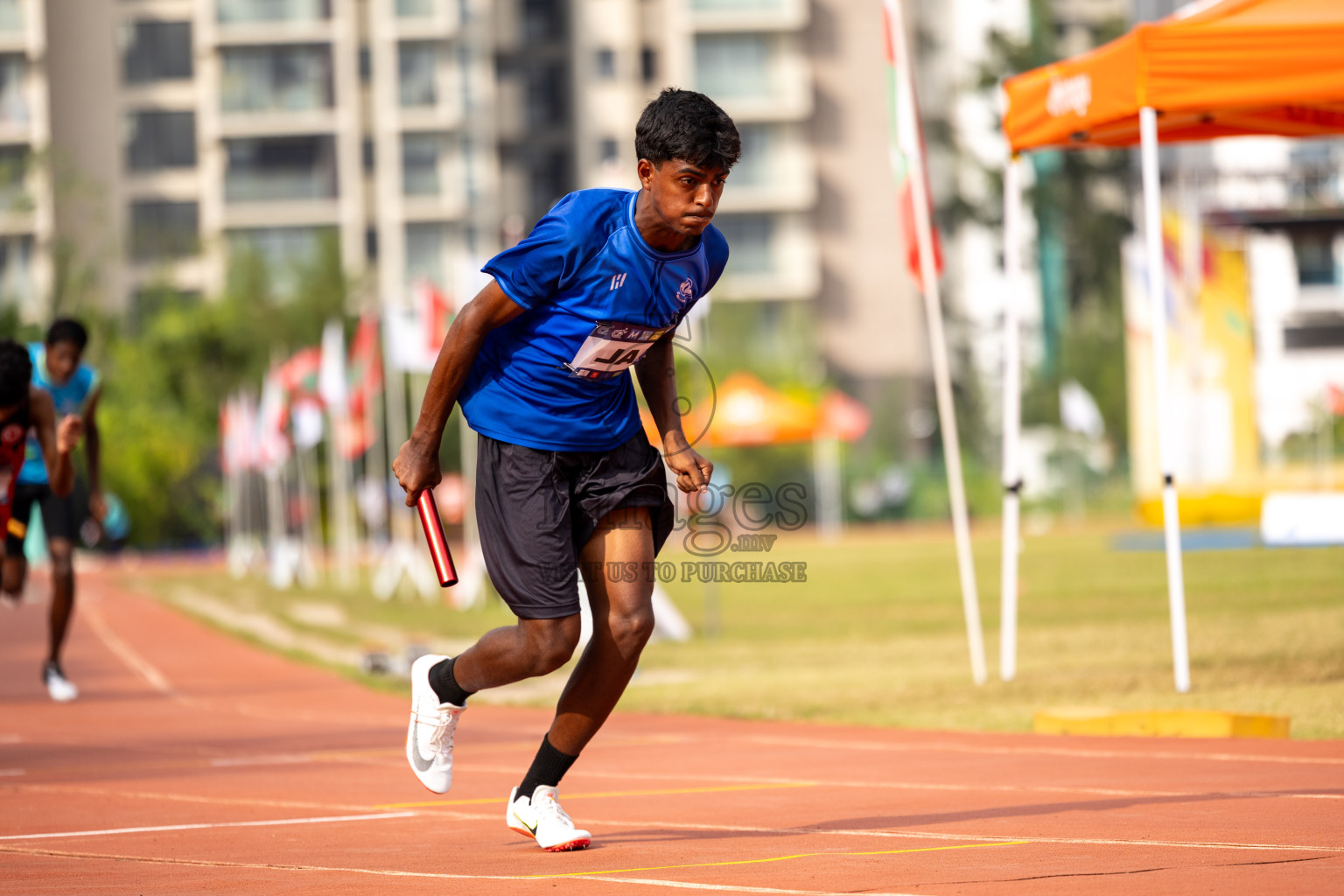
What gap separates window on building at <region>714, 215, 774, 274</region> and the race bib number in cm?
6086

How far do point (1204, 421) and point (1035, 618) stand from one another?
2837 cm

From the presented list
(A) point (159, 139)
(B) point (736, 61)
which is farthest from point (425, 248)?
(B) point (736, 61)

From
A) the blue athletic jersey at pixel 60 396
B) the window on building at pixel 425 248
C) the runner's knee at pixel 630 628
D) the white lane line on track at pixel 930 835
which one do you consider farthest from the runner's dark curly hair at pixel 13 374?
the window on building at pixel 425 248

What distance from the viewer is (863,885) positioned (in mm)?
4348

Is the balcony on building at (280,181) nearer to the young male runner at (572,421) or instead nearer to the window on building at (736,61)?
the window on building at (736,61)

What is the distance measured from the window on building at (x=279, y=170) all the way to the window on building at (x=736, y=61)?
14.8 metres

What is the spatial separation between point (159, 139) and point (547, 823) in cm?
6873

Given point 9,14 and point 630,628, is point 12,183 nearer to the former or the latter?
point 9,14

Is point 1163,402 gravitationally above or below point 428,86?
below

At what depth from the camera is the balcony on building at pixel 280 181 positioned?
222 feet

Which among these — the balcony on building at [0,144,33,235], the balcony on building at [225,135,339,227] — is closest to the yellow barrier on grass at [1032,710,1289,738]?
the balcony on building at [0,144,33,235]

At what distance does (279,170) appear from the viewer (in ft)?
224

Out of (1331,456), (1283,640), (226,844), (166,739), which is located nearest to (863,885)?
(226,844)

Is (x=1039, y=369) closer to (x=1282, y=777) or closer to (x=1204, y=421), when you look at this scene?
(x=1204, y=421)
